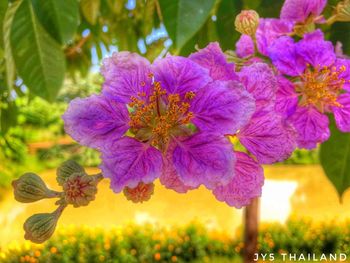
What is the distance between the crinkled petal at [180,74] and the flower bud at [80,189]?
8 cm

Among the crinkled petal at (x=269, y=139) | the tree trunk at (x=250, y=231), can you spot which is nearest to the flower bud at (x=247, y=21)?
the crinkled petal at (x=269, y=139)

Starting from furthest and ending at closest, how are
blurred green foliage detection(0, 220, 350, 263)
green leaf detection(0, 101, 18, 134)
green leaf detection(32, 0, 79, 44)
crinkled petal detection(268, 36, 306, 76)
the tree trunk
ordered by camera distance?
blurred green foliage detection(0, 220, 350, 263) → the tree trunk → green leaf detection(0, 101, 18, 134) → green leaf detection(32, 0, 79, 44) → crinkled petal detection(268, 36, 306, 76)

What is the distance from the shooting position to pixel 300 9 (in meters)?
0.49

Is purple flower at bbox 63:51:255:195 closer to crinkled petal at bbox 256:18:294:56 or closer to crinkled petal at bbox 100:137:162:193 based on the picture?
crinkled petal at bbox 100:137:162:193

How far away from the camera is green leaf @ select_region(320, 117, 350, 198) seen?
0.73 meters

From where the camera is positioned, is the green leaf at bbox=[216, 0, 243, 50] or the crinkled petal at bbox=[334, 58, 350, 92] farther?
the green leaf at bbox=[216, 0, 243, 50]

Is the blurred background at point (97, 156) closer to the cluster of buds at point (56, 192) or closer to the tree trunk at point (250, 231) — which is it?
the cluster of buds at point (56, 192)

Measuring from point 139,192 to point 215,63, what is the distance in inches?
3.7

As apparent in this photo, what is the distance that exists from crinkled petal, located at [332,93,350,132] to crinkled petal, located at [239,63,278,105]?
15 centimetres

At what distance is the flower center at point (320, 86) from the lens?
0.47 m

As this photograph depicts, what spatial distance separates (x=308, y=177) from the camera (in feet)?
22.6

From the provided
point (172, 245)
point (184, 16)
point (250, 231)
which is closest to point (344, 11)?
point (184, 16)

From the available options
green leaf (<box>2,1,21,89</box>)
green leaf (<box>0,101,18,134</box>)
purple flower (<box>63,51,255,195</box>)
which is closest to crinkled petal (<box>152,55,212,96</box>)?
purple flower (<box>63,51,255,195</box>)

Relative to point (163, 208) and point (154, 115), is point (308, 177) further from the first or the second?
point (154, 115)
